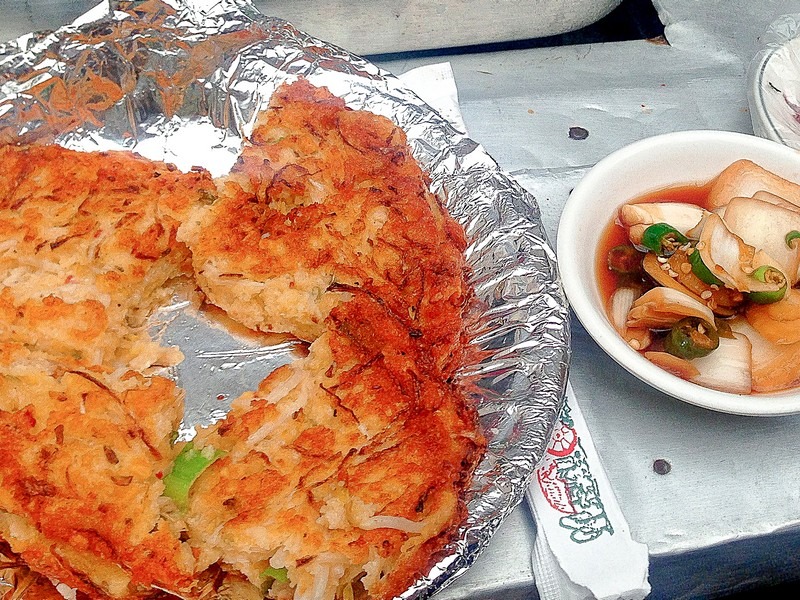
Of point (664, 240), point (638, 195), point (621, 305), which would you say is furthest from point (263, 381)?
point (638, 195)

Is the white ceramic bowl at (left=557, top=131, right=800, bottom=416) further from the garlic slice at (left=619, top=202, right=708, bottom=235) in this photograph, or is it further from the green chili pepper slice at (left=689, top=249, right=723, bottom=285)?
the green chili pepper slice at (left=689, top=249, right=723, bottom=285)

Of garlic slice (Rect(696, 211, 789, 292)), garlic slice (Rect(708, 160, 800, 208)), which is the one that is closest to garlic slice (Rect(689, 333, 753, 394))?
garlic slice (Rect(696, 211, 789, 292))

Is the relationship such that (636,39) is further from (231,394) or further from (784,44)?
(231,394)

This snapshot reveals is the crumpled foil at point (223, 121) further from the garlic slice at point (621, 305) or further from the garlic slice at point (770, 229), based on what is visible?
the garlic slice at point (770, 229)

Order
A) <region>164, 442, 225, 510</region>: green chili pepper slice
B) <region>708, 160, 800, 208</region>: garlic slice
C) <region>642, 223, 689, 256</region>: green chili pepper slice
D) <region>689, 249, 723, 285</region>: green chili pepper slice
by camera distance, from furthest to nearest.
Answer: <region>708, 160, 800, 208</region>: garlic slice
<region>642, 223, 689, 256</region>: green chili pepper slice
<region>689, 249, 723, 285</region>: green chili pepper slice
<region>164, 442, 225, 510</region>: green chili pepper slice

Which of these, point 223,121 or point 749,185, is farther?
point 223,121

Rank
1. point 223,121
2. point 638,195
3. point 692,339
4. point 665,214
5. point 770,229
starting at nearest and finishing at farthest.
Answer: point 692,339 → point 770,229 → point 665,214 → point 638,195 → point 223,121

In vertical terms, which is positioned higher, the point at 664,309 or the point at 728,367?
the point at 664,309

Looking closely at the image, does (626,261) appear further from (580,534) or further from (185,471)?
(185,471)
